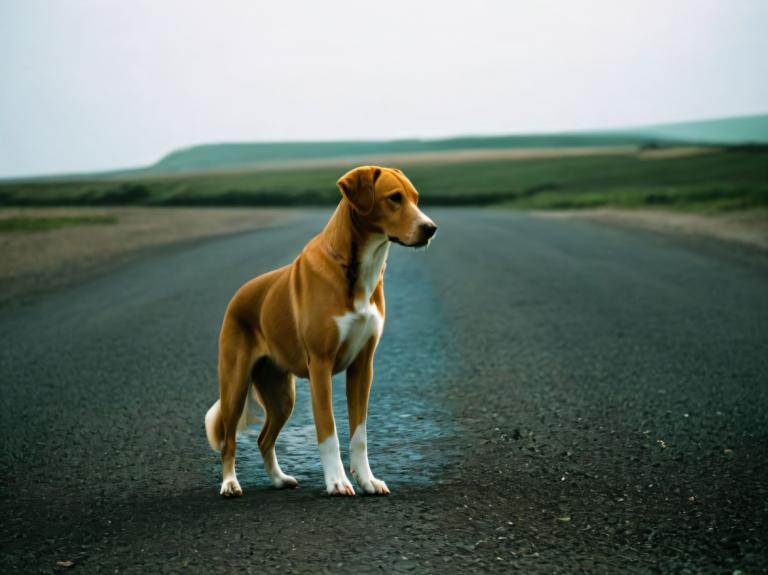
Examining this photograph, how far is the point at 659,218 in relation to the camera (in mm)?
→ 28406

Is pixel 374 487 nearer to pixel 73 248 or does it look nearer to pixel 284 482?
pixel 284 482

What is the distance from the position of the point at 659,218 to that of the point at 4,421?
82.6ft

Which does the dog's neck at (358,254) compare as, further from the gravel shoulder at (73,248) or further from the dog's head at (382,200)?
the gravel shoulder at (73,248)

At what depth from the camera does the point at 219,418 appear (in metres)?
4.43

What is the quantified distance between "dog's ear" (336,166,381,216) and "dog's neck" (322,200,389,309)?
2.7 inches

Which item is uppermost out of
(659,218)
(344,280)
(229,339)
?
(344,280)

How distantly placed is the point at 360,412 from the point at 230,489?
74cm

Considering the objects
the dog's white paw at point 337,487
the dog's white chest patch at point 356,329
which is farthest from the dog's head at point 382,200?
the dog's white paw at point 337,487

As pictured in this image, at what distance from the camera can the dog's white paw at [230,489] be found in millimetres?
4281

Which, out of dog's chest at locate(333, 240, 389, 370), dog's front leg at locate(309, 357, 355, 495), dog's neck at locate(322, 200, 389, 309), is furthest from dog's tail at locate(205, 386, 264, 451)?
dog's neck at locate(322, 200, 389, 309)

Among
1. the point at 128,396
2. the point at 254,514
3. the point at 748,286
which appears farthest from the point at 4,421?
the point at 748,286

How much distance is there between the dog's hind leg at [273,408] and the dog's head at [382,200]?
0.99 m

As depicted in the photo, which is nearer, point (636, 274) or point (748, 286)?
point (748, 286)

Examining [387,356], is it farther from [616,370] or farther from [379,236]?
[379,236]
